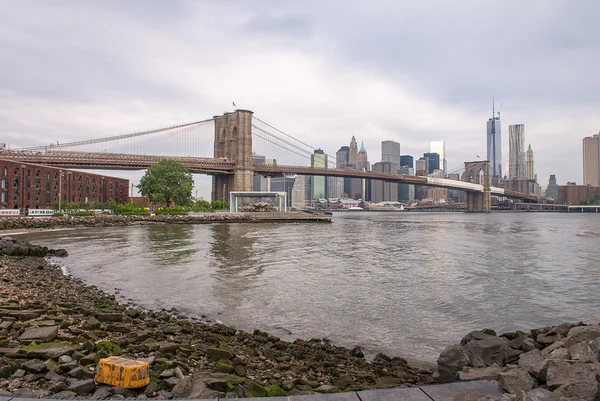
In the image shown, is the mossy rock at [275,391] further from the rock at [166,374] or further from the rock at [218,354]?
the rock at [218,354]

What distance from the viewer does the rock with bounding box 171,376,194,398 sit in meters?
4.34

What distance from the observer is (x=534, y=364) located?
482 centimetres

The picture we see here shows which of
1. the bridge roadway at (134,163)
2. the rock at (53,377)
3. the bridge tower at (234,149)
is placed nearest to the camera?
the rock at (53,377)

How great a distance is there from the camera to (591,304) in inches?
484

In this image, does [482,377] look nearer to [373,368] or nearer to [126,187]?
[373,368]

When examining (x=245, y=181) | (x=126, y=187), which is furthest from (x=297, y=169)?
(x=126, y=187)

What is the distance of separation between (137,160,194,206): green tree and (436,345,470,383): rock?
71.2 metres

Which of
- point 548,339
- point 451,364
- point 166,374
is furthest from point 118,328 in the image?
point 548,339

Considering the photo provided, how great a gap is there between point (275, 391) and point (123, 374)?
1.69m

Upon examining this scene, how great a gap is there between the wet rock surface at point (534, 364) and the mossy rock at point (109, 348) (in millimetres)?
4616

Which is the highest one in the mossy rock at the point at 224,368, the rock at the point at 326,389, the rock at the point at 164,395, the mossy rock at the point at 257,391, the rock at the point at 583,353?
the rock at the point at 583,353

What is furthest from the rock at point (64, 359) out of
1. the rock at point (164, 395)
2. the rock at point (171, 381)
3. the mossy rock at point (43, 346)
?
the rock at point (164, 395)

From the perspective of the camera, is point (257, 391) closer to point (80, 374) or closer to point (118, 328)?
point (80, 374)

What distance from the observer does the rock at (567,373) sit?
156 inches
